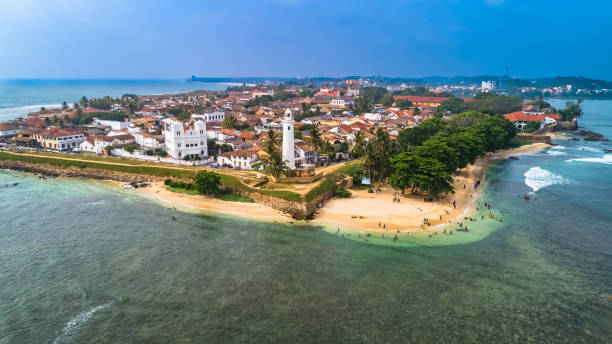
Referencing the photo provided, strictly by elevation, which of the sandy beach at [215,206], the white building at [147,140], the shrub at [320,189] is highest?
the white building at [147,140]

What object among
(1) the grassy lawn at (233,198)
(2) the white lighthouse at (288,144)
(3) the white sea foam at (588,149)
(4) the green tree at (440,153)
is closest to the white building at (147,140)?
(1) the grassy lawn at (233,198)

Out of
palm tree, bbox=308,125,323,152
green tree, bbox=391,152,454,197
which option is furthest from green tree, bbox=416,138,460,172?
palm tree, bbox=308,125,323,152

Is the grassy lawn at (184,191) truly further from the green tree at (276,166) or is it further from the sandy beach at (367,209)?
the green tree at (276,166)

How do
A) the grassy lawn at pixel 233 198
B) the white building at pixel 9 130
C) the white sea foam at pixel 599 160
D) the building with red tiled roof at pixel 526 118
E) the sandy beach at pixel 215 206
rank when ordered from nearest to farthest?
the sandy beach at pixel 215 206 < the grassy lawn at pixel 233 198 < the white sea foam at pixel 599 160 < the white building at pixel 9 130 < the building with red tiled roof at pixel 526 118

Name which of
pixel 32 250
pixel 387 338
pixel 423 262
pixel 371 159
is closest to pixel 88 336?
pixel 32 250

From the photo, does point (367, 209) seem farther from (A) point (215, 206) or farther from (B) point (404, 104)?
(B) point (404, 104)

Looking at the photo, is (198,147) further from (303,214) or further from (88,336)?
(88,336)
